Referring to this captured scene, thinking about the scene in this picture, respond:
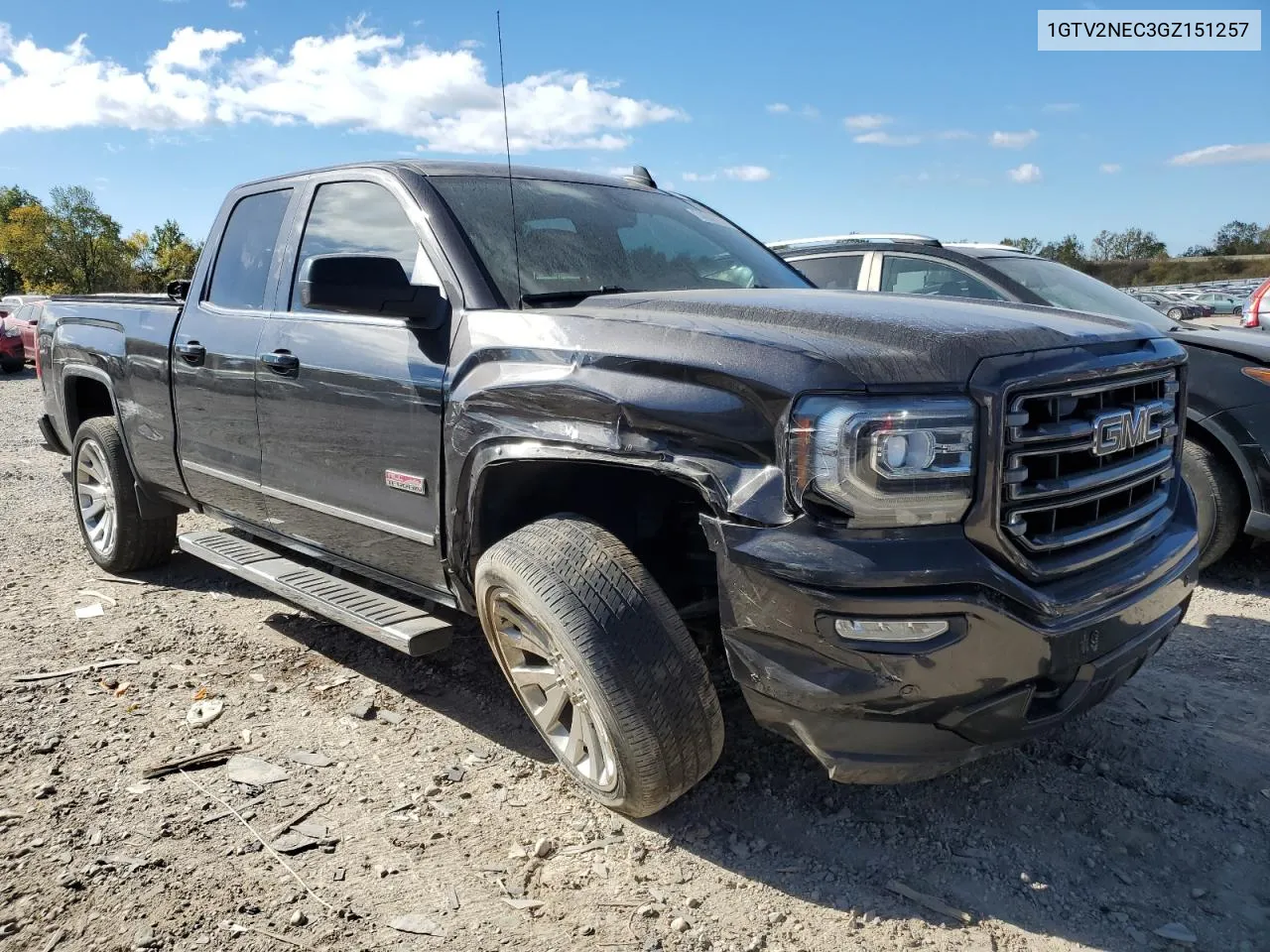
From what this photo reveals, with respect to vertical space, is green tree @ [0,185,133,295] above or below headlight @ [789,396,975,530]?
above

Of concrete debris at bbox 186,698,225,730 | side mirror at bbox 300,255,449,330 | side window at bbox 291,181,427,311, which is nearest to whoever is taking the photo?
side mirror at bbox 300,255,449,330

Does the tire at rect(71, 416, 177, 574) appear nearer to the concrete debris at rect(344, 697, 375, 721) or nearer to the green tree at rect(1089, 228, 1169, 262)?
the concrete debris at rect(344, 697, 375, 721)

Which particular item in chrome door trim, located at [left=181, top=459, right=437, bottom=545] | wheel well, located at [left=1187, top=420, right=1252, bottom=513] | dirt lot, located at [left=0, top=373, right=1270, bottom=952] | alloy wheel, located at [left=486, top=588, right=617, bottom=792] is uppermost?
chrome door trim, located at [left=181, top=459, right=437, bottom=545]

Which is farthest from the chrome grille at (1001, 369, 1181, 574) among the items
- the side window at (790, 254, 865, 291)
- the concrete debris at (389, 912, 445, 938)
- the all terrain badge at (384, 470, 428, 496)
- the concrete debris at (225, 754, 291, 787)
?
the side window at (790, 254, 865, 291)

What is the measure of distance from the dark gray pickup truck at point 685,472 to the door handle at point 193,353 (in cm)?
21

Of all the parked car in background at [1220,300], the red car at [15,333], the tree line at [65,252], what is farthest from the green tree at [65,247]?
the parked car in background at [1220,300]

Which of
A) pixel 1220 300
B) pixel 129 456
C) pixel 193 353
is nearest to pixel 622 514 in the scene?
pixel 193 353

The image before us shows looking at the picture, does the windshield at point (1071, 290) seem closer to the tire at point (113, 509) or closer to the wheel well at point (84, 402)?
the tire at point (113, 509)

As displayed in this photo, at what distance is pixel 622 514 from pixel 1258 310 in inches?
259

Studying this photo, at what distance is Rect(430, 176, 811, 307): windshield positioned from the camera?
311 cm

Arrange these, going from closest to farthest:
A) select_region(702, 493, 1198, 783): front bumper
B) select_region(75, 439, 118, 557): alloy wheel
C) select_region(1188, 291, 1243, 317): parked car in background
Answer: select_region(702, 493, 1198, 783): front bumper → select_region(75, 439, 118, 557): alloy wheel → select_region(1188, 291, 1243, 317): parked car in background

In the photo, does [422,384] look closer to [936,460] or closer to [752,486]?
[752,486]

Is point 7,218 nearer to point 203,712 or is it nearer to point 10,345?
point 10,345

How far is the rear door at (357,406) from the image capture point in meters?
3.07
